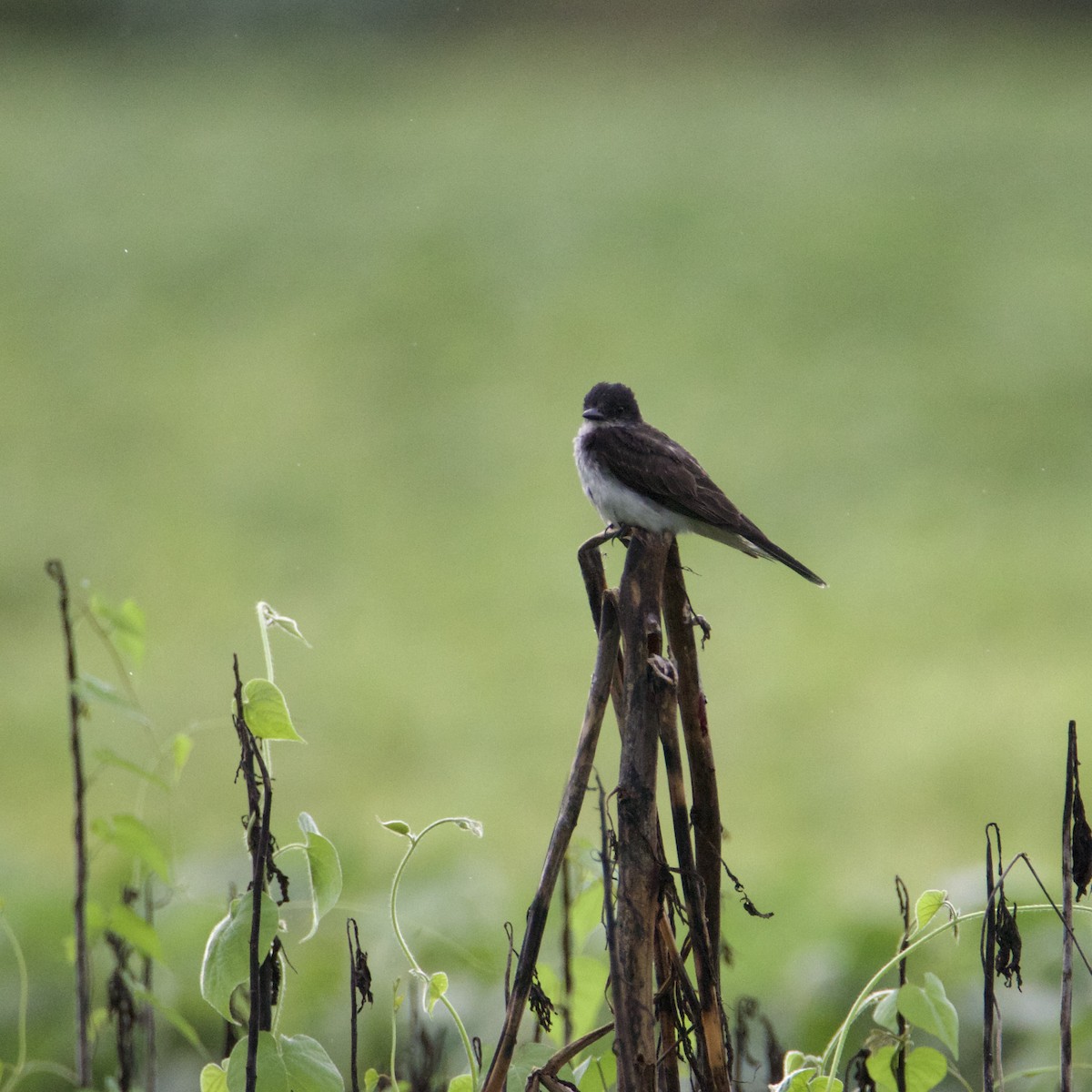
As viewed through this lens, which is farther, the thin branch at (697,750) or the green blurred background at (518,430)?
the green blurred background at (518,430)

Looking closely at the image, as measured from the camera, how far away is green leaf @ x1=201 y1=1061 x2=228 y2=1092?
4.97ft

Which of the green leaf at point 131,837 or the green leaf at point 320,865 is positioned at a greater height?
the green leaf at point 131,837

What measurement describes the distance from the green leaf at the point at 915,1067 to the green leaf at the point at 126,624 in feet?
3.14

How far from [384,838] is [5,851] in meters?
1.67

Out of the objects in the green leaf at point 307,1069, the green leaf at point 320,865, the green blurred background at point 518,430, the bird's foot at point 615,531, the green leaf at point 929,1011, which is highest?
the green blurred background at point 518,430

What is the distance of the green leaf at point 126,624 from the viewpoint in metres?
1.66

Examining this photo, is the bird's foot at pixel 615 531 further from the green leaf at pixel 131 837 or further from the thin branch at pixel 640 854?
the green leaf at pixel 131 837

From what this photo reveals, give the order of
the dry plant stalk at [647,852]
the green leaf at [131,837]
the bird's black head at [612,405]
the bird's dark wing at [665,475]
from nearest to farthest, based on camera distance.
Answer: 1. the dry plant stalk at [647,852]
2. the green leaf at [131,837]
3. the bird's dark wing at [665,475]
4. the bird's black head at [612,405]

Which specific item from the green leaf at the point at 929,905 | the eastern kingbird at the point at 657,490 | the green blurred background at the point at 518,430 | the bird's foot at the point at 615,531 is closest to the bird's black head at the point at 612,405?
the eastern kingbird at the point at 657,490

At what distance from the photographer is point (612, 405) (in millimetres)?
3316

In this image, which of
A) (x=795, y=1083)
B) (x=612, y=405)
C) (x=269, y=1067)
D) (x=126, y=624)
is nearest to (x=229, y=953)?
(x=269, y=1067)

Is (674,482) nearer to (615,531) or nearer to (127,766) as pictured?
(615,531)

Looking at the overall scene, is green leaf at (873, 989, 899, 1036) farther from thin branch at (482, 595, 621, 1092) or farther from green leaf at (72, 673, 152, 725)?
green leaf at (72, 673, 152, 725)

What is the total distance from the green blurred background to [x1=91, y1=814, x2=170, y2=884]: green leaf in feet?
5.11
